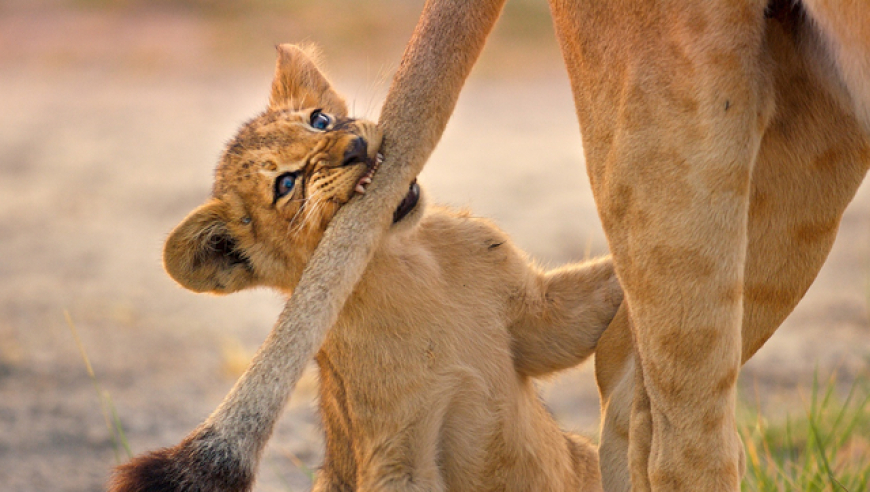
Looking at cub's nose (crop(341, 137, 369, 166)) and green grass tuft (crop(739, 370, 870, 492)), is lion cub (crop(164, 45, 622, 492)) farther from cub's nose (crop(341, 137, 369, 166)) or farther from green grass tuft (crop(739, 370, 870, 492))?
green grass tuft (crop(739, 370, 870, 492))

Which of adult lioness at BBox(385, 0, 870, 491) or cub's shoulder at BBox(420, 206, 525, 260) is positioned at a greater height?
adult lioness at BBox(385, 0, 870, 491)

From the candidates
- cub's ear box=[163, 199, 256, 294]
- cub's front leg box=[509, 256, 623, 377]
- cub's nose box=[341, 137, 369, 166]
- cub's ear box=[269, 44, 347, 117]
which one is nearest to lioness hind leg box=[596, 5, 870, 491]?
cub's front leg box=[509, 256, 623, 377]

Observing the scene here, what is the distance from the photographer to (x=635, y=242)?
2133 mm

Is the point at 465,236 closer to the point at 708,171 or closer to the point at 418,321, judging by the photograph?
the point at 418,321

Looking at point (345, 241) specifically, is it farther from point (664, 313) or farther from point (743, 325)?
point (743, 325)

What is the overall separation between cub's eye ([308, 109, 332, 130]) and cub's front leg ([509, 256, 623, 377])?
724 mm

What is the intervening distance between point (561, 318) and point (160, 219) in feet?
17.6

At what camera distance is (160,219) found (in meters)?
7.86

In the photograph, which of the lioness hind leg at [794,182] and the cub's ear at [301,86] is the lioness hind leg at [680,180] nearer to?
the lioness hind leg at [794,182]

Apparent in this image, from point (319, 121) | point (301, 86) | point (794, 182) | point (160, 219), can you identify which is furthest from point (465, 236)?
point (160, 219)

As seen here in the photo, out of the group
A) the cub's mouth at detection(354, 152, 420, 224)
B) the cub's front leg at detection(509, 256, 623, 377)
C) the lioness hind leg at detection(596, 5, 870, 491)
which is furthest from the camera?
the cub's front leg at detection(509, 256, 623, 377)

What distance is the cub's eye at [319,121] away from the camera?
2.90m

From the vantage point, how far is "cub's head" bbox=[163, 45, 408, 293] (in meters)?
2.65

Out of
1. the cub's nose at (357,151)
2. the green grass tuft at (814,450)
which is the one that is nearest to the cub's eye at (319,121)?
the cub's nose at (357,151)
